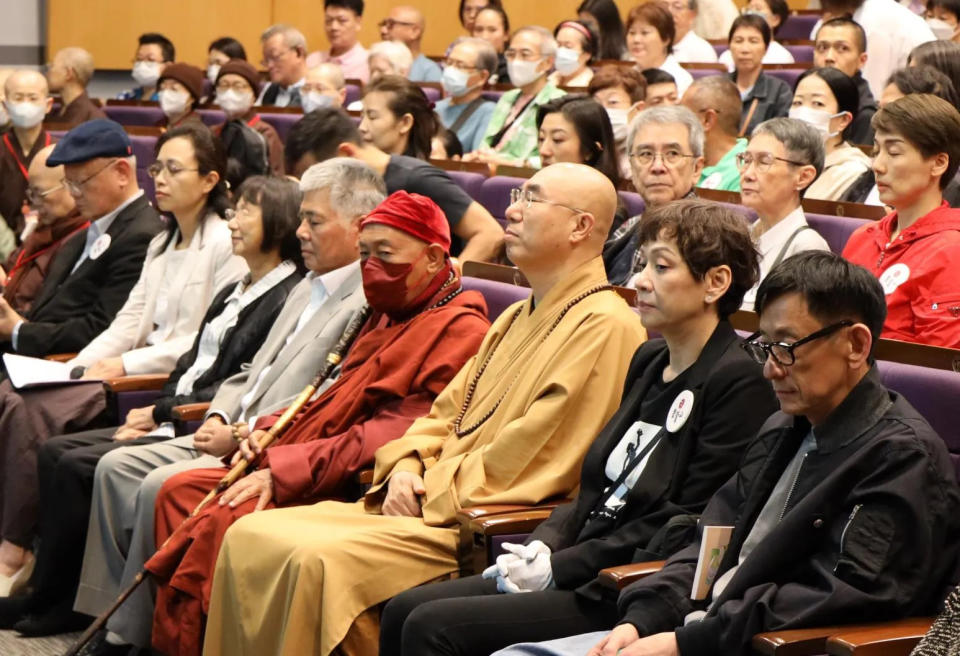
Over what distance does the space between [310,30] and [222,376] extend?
7.34m

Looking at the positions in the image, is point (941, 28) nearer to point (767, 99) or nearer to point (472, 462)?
point (767, 99)

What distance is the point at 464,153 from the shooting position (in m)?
6.70

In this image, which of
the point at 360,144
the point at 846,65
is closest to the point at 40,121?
the point at 360,144

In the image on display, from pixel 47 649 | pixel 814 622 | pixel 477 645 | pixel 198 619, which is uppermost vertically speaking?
pixel 814 622

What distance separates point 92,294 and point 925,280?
273cm

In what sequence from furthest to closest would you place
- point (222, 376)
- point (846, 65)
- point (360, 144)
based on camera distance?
point (846, 65)
point (360, 144)
point (222, 376)

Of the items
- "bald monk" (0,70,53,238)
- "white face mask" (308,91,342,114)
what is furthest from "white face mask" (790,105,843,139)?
"bald monk" (0,70,53,238)

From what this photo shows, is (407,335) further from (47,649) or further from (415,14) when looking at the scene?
(415,14)

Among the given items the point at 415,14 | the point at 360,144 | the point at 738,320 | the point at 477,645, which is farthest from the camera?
the point at 415,14

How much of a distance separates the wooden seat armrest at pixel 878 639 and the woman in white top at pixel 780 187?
1580mm

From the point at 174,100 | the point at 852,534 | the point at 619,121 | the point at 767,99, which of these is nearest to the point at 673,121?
the point at 619,121

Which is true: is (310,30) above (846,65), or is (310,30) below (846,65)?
below

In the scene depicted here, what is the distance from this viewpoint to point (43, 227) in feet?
16.5

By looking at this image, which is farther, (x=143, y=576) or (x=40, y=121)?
(x=40, y=121)
